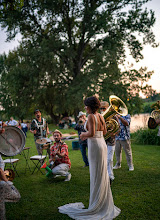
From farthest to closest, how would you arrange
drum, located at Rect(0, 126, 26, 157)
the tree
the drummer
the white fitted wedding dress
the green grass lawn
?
the tree, the drummer, drum, located at Rect(0, 126, 26, 157), the green grass lawn, the white fitted wedding dress

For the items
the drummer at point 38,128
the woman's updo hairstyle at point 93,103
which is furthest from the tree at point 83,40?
the woman's updo hairstyle at point 93,103

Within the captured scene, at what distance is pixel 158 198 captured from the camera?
4.53 meters

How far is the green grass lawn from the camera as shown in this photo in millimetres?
4043

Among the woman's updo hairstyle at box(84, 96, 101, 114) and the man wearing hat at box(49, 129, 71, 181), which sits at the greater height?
the woman's updo hairstyle at box(84, 96, 101, 114)

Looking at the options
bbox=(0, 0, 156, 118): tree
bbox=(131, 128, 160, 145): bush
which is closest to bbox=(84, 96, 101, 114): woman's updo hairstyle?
bbox=(131, 128, 160, 145): bush

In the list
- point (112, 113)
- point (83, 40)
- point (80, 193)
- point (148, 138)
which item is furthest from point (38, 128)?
point (83, 40)

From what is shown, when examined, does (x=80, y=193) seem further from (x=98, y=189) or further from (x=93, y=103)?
(x=93, y=103)

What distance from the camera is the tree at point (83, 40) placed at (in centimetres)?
1970

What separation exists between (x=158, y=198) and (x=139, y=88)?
18365 mm

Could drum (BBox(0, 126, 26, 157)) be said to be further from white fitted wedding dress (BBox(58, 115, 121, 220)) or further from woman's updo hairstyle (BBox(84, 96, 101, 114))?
woman's updo hairstyle (BBox(84, 96, 101, 114))

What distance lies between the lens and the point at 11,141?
5.16m

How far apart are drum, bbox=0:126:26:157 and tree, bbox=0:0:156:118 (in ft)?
46.7

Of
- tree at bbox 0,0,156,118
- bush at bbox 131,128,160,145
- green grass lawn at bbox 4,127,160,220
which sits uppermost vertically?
tree at bbox 0,0,156,118

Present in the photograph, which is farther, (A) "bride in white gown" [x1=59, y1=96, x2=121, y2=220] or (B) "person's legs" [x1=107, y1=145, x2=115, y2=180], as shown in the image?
(B) "person's legs" [x1=107, y1=145, x2=115, y2=180]
